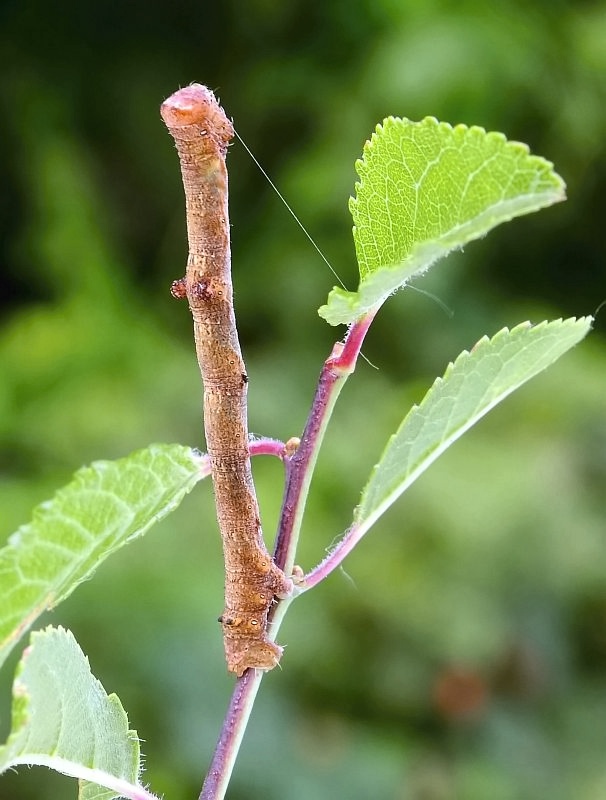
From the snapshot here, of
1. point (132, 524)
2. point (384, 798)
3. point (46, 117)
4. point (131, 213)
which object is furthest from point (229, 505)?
point (131, 213)

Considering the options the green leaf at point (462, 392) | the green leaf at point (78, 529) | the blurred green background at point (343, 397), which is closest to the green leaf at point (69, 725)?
the green leaf at point (78, 529)

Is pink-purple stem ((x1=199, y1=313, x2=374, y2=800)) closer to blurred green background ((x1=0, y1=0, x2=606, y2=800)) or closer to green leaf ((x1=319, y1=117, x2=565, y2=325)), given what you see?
green leaf ((x1=319, y1=117, x2=565, y2=325))

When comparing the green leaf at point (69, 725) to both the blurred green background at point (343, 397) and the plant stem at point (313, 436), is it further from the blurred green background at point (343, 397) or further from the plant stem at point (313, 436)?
the blurred green background at point (343, 397)

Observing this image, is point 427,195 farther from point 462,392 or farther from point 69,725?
point 69,725

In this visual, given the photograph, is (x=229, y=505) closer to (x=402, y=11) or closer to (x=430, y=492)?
(x=430, y=492)

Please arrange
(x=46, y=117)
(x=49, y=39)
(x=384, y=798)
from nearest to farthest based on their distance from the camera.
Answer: (x=384, y=798)
(x=46, y=117)
(x=49, y=39)
